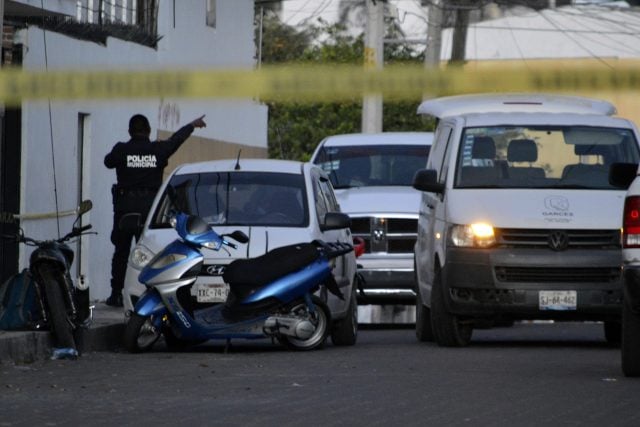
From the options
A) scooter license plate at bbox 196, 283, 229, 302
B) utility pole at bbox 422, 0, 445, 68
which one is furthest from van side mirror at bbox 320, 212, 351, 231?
utility pole at bbox 422, 0, 445, 68

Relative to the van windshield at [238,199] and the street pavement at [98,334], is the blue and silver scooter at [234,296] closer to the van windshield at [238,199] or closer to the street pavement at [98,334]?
the street pavement at [98,334]

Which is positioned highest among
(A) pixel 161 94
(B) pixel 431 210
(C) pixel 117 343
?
(A) pixel 161 94

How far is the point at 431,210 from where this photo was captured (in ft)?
53.4

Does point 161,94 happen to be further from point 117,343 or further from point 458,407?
point 117,343

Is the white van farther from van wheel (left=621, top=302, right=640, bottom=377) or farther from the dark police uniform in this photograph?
the dark police uniform

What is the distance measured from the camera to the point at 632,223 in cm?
1199

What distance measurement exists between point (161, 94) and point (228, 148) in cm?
2205

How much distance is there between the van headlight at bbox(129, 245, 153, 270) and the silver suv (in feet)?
14.3

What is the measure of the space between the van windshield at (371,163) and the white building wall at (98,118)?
1.87 metres

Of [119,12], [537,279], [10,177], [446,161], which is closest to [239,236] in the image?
[446,161]

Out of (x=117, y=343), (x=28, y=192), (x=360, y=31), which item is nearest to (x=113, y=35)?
(x=28, y=192)

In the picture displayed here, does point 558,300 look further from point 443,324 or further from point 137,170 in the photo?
point 137,170

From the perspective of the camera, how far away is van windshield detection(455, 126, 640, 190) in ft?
51.1

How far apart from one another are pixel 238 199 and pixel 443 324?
6.78 ft
